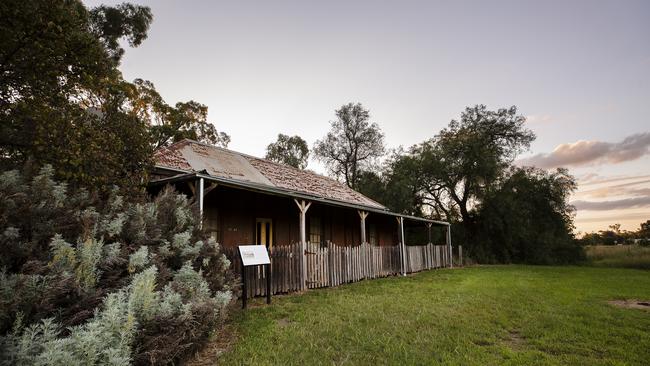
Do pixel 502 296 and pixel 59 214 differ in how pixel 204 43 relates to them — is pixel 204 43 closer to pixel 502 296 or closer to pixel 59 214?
pixel 59 214

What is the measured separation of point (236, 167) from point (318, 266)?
6031 mm

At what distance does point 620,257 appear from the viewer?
24922mm

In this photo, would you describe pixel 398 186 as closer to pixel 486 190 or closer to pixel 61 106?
pixel 486 190

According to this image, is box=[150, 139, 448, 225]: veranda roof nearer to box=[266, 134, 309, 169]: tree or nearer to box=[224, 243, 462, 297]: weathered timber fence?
box=[224, 243, 462, 297]: weathered timber fence

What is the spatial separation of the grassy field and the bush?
2826 cm

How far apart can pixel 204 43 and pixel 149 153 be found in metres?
9.34

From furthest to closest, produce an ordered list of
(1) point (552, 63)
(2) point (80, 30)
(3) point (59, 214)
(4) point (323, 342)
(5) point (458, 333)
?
(1) point (552, 63) < (2) point (80, 30) < (5) point (458, 333) < (4) point (323, 342) < (3) point (59, 214)

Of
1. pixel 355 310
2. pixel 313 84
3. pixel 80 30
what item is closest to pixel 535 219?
pixel 313 84

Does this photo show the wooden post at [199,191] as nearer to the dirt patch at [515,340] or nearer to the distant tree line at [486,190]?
the dirt patch at [515,340]

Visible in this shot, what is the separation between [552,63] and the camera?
46.0 ft

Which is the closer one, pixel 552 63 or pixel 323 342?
pixel 323 342

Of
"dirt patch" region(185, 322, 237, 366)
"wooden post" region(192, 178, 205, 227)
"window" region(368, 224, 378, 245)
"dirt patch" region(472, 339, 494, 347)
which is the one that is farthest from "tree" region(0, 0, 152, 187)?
"window" region(368, 224, 378, 245)

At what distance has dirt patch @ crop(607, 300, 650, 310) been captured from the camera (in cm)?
759

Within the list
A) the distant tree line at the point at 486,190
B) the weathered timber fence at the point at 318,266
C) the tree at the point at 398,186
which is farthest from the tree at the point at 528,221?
the weathered timber fence at the point at 318,266
